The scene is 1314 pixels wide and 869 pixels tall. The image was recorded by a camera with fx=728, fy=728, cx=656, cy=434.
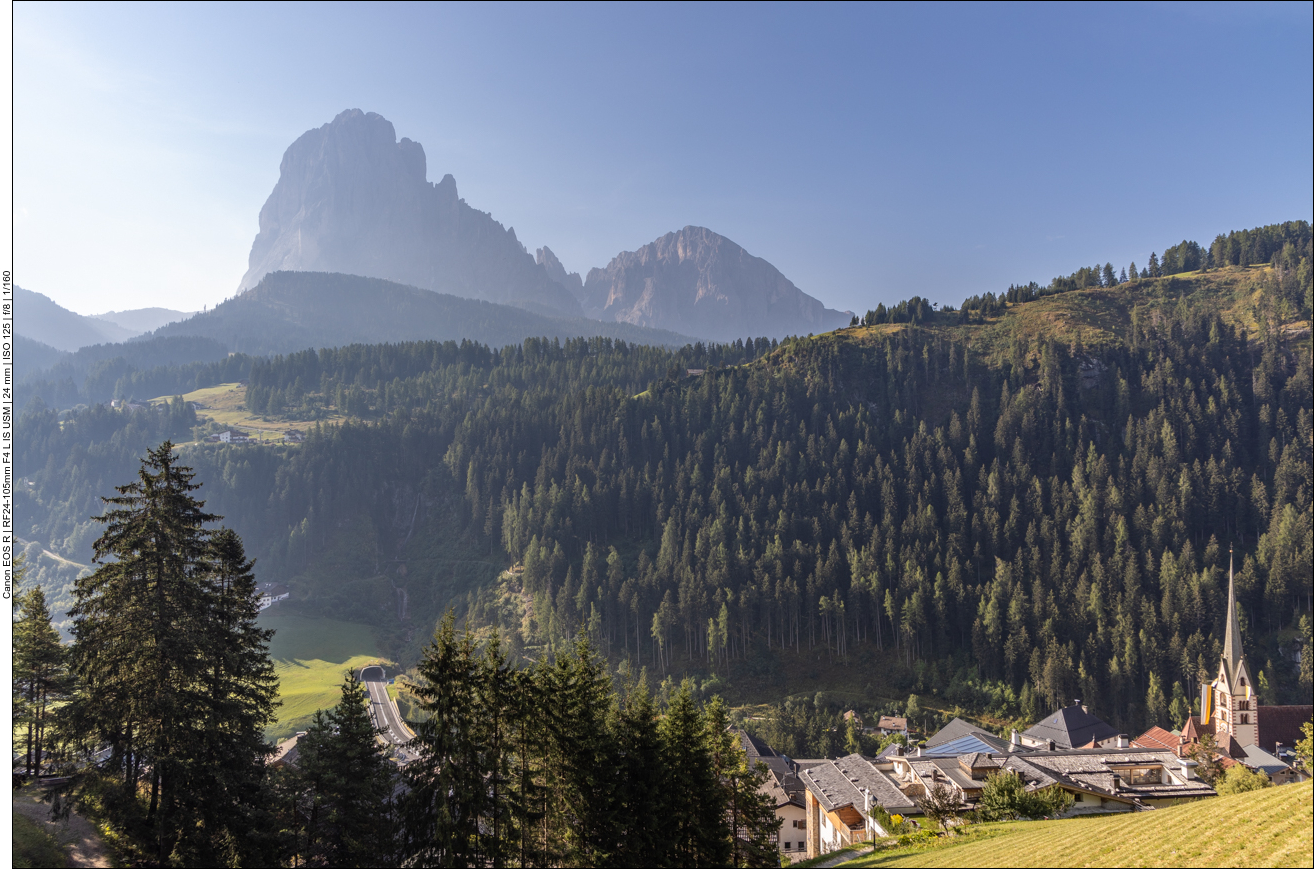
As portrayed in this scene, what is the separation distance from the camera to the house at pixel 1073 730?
79.2 metres

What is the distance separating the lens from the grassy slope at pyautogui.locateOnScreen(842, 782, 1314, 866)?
22594mm

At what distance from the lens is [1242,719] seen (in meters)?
78.7

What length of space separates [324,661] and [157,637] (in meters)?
110

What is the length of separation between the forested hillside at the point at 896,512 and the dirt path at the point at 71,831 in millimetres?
88962

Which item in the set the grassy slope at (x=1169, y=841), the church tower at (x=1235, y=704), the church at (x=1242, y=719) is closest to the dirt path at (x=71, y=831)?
the grassy slope at (x=1169, y=841)

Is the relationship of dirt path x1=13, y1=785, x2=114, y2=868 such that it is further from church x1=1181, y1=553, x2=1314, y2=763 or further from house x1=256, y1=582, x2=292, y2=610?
house x1=256, y1=582, x2=292, y2=610

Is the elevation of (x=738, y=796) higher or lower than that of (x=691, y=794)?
lower

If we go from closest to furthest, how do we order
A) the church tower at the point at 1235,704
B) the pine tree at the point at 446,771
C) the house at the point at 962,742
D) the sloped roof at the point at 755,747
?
1. the pine tree at the point at 446,771
2. the house at the point at 962,742
3. the sloped roof at the point at 755,747
4. the church tower at the point at 1235,704

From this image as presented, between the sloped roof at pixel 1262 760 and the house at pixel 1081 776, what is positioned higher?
the house at pixel 1081 776

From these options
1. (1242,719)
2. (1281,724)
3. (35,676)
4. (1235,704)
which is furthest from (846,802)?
(1281,724)

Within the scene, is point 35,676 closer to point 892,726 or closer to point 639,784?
point 639,784

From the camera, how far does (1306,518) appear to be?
117 metres

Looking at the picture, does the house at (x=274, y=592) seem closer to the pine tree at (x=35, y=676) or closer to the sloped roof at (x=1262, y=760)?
the pine tree at (x=35, y=676)

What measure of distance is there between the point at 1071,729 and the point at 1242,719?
17.5 metres
